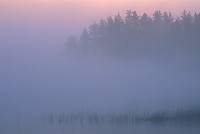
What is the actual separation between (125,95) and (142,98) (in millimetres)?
2723

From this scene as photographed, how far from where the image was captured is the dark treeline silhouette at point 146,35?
164ft

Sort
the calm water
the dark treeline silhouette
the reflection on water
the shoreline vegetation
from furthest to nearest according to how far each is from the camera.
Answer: the dark treeline silhouette → the shoreline vegetation → the reflection on water → the calm water

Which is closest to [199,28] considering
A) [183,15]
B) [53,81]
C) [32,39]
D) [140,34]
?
[183,15]

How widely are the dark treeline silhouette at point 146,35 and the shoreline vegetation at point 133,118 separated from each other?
23.6 meters

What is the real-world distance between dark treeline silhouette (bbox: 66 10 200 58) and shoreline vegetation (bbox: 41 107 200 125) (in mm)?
23638

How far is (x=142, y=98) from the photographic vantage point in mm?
31594

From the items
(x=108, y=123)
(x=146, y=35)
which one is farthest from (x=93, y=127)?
(x=146, y=35)

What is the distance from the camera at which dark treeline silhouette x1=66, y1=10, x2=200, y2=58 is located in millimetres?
49969

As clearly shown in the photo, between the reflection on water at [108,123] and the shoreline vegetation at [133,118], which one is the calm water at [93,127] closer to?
the reflection on water at [108,123]

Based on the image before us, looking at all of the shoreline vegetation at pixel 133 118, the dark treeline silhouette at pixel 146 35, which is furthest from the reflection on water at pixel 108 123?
the dark treeline silhouette at pixel 146 35

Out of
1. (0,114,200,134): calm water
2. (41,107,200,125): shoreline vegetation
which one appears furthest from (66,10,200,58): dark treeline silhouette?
(0,114,200,134): calm water

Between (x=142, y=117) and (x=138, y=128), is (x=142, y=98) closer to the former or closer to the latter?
(x=142, y=117)

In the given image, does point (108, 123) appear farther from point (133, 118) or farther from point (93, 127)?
point (133, 118)

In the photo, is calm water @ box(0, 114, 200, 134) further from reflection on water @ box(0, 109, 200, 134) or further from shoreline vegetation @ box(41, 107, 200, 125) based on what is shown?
shoreline vegetation @ box(41, 107, 200, 125)
